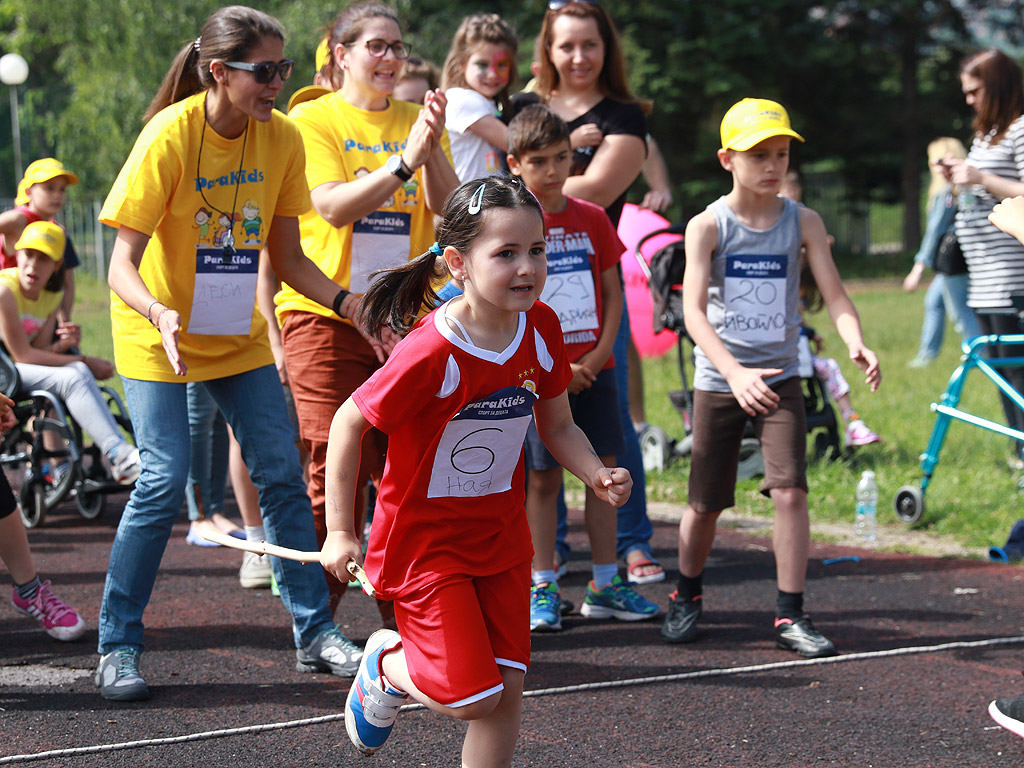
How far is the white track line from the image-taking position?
11.9 feet

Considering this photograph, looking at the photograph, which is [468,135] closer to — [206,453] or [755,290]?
[755,290]

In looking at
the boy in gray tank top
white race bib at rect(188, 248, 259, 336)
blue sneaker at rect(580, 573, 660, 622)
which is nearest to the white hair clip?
white race bib at rect(188, 248, 259, 336)

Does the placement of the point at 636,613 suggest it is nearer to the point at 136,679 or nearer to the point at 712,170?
the point at 136,679

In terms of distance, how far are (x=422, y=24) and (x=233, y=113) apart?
33.7 metres

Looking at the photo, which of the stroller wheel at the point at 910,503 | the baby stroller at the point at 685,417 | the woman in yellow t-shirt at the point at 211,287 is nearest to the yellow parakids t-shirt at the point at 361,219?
the woman in yellow t-shirt at the point at 211,287

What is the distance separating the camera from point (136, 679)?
4082mm

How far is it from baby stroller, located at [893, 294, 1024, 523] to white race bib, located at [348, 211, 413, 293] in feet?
10.7

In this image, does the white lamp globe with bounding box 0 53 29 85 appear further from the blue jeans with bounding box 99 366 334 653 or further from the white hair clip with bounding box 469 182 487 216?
the white hair clip with bounding box 469 182 487 216

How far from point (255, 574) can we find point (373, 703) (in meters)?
2.69

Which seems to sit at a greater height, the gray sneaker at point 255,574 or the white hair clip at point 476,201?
the white hair clip at point 476,201

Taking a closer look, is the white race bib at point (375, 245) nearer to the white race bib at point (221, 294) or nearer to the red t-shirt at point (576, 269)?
the white race bib at point (221, 294)

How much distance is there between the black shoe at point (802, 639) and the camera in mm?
4590

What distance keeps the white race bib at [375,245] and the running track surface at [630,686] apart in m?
1.46

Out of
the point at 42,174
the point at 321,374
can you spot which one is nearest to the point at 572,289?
the point at 321,374
